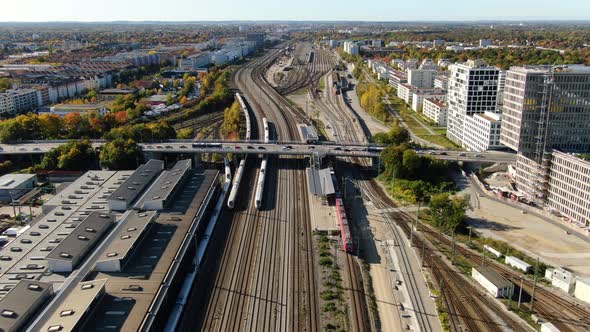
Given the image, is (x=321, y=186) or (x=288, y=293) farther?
(x=321, y=186)

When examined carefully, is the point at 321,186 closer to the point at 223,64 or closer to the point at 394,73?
the point at 394,73

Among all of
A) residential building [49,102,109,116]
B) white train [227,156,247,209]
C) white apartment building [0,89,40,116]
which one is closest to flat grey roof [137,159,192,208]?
Result: white train [227,156,247,209]

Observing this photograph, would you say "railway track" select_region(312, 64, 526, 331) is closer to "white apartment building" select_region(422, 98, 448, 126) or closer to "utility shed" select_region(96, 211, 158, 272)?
"utility shed" select_region(96, 211, 158, 272)

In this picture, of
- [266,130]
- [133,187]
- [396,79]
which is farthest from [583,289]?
[396,79]

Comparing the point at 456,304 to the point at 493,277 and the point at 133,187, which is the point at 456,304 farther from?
the point at 133,187

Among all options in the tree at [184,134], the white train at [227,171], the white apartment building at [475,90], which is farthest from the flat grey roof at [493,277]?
the tree at [184,134]

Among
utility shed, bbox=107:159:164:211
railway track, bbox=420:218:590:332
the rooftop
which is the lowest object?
railway track, bbox=420:218:590:332

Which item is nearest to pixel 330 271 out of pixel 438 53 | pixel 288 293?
pixel 288 293

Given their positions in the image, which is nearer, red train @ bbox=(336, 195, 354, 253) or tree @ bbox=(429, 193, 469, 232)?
red train @ bbox=(336, 195, 354, 253)
